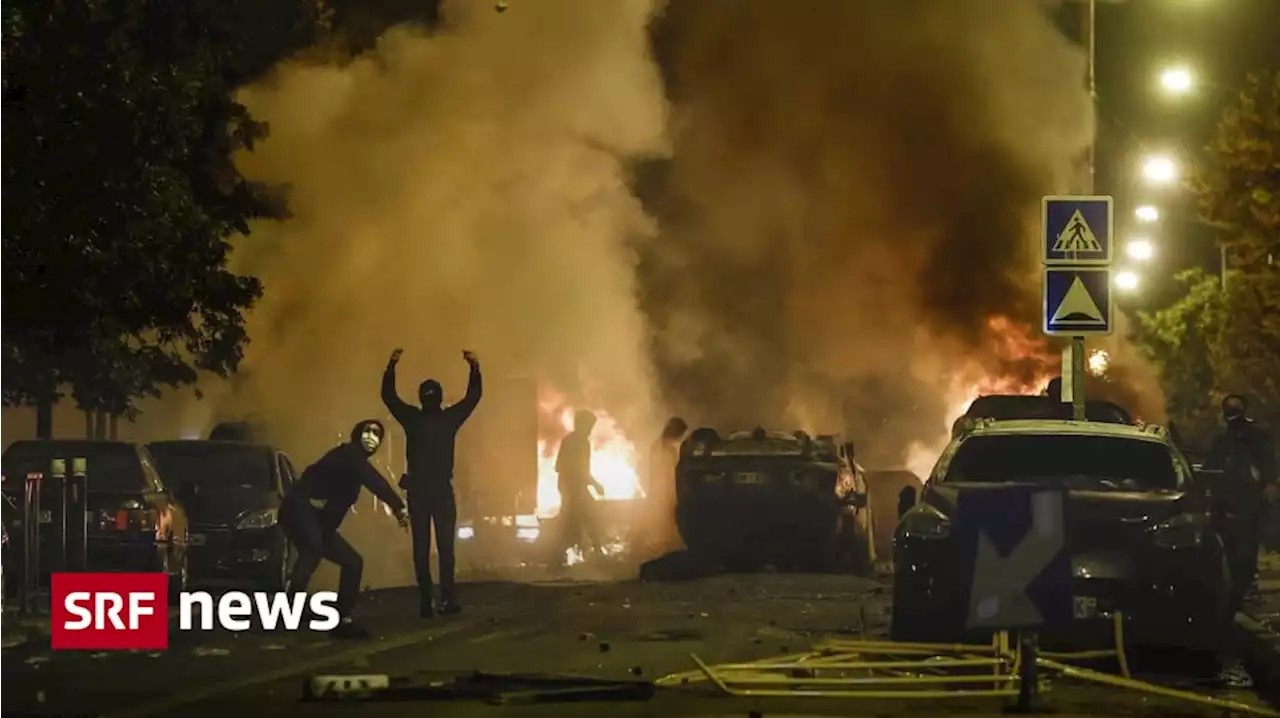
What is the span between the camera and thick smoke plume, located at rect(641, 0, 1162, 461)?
5178 cm

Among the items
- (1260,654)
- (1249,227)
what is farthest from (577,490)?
(1260,654)

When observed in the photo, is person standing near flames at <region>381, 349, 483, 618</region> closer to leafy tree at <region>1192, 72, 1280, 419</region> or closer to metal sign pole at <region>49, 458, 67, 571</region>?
metal sign pole at <region>49, 458, 67, 571</region>

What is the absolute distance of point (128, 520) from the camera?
20.5 metres

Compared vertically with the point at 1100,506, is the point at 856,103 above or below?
above

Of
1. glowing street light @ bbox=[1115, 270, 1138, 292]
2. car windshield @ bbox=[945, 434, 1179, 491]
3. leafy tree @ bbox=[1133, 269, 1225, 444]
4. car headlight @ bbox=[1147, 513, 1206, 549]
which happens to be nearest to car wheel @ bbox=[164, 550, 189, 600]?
car windshield @ bbox=[945, 434, 1179, 491]

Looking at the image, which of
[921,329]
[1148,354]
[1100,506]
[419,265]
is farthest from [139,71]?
[1148,354]

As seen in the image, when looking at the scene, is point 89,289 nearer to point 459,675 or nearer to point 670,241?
point 459,675

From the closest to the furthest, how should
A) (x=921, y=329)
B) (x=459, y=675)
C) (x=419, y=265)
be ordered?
(x=459, y=675) → (x=419, y=265) → (x=921, y=329)

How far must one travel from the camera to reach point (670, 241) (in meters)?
54.4

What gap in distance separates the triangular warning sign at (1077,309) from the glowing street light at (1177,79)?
24514 millimetres

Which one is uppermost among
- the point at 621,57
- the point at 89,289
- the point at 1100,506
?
the point at 621,57

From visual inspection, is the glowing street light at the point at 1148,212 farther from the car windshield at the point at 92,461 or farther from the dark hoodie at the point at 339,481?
the dark hoodie at the point at 339,481

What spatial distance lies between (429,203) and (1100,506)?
25.6 metres

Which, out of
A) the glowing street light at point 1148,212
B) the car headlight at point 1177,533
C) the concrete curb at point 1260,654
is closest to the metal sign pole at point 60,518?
the car headlight at point 1177,533
